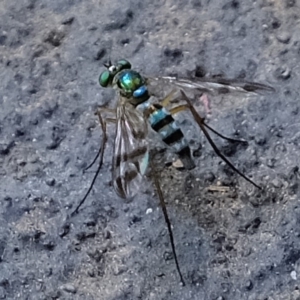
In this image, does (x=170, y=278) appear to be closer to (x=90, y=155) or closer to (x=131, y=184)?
(x=131, y=184)

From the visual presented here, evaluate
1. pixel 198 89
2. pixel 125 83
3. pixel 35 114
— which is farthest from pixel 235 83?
pixel 35 114

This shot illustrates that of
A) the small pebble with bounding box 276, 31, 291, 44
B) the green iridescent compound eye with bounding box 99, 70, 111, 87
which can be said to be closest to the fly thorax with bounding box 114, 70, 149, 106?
the green iridescent compound eye with bounding box 99, 70, 111, 87

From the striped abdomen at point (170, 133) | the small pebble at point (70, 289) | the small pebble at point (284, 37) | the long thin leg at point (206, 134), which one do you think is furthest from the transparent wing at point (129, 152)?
the small pebble at point (284, 37)

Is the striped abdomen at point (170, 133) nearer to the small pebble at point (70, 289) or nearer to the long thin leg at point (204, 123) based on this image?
the long thin leg at point (204, 123)

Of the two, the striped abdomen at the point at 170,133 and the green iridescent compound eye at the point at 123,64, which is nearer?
the striped abdomen at the point at 170,133

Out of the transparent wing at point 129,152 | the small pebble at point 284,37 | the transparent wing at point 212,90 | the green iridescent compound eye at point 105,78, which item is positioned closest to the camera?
the transparent wing at point 129,152

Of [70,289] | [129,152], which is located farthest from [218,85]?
[70,289]
